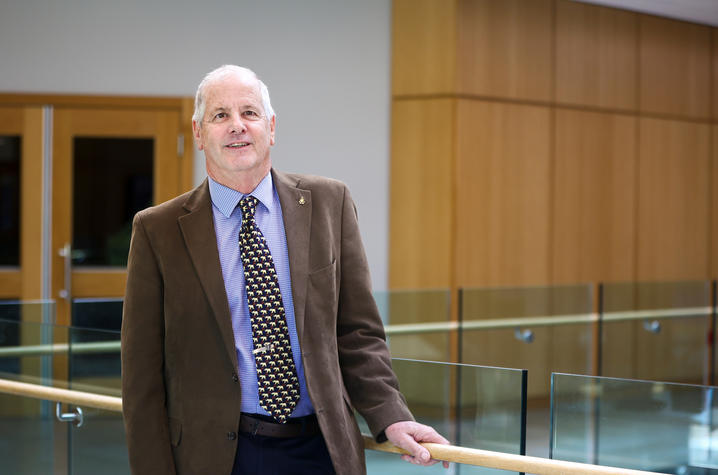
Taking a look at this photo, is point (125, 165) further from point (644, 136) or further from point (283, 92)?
point (644, 136)

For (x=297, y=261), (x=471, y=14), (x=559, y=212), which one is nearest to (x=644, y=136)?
(x=559, y=212)

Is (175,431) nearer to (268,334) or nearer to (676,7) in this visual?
(268,334)

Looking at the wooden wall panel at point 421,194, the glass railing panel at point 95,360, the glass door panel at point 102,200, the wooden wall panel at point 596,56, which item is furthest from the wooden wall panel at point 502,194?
the glass railing panel at point 95,360

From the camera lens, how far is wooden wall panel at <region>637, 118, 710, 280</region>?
780cm

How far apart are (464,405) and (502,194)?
4517mm

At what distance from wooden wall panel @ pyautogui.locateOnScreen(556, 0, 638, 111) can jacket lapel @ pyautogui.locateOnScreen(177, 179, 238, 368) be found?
5.74m

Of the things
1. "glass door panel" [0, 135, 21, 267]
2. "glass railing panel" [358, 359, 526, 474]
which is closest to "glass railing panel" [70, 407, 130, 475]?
"glass railing panel" [358, 359, 526, 474]

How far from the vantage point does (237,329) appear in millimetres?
1819

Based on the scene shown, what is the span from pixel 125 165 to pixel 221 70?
488 centimetres

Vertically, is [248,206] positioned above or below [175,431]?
above

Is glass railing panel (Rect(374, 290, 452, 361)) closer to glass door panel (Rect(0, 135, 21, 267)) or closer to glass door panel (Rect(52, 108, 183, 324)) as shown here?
glass door panel (Rect(52, 108, 183, 324))

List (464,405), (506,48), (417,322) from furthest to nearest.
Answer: (506,48)
(417,322)
(464,405)

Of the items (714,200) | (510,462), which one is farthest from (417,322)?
(714,200)

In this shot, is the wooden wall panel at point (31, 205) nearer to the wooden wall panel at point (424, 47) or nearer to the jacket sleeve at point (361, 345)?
the wooden wall panel at point (424, 47)
